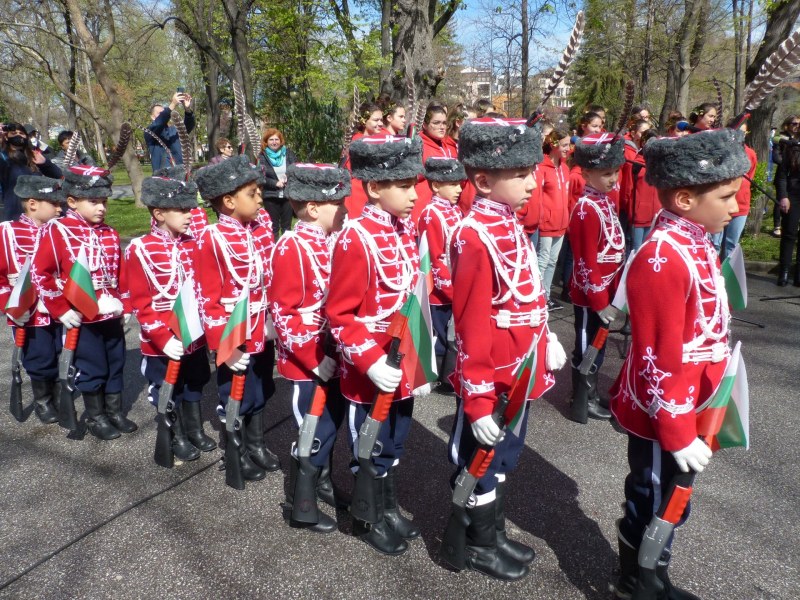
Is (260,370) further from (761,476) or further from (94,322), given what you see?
(761,476)

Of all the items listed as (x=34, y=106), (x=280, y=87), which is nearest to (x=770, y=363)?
(x=280, y=87)

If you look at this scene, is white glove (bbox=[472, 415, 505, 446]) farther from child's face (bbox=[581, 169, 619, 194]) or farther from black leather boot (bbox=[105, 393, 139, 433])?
black leather boot (bbox=[105, 393, 139, 433])

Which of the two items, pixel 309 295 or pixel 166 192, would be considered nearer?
pixel 309 295

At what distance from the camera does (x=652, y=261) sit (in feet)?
6.98

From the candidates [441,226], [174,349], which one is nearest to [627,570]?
[174,349]

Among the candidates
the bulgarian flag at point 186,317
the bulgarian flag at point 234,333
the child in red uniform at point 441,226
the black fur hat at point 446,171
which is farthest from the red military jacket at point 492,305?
the black fur hat at point 446,171

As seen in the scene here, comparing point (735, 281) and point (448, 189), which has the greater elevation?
point (448, 189)

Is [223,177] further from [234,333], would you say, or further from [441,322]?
[441,322]

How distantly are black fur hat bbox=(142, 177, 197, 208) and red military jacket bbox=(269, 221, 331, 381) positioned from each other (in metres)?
1.02

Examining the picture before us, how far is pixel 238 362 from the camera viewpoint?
128 inches

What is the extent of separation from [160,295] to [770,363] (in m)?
5.08

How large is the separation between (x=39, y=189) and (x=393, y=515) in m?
3.46

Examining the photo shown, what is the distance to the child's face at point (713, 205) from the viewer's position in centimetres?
214

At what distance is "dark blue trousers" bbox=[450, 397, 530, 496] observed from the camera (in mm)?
2559
